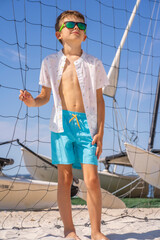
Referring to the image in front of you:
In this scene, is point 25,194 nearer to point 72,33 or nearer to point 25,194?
point 25,194

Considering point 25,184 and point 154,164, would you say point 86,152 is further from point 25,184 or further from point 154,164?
point 154,164

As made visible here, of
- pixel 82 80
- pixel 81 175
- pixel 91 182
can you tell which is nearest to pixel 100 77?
pixel 82 80

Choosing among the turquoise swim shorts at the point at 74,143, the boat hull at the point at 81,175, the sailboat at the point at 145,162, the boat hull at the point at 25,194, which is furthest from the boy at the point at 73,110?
the boat hull at the point at 81,175

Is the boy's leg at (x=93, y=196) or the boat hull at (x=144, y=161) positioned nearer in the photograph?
the boy's leg at (x=93, y=196)

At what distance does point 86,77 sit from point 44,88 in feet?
0.66

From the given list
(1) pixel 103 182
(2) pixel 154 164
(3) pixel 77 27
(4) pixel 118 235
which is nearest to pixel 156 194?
(1) pixel 103 182

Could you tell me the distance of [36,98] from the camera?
1473 millimetres

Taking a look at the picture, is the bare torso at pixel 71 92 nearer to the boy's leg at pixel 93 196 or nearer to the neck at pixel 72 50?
the neck at pixel 72 50

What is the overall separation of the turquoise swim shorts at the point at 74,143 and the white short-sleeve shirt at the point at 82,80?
25 millimetres

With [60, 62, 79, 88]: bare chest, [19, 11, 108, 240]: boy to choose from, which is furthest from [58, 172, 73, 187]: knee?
[60, 62, 79, 88]: bare chest

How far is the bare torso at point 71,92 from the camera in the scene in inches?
57.2

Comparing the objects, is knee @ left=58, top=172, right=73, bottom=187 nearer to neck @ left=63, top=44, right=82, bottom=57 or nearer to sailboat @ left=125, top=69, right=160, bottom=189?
neck @ left=63, top=44, right=82, bottom=57

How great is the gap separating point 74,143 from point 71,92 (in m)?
0.22

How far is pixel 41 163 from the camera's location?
18.3ft
